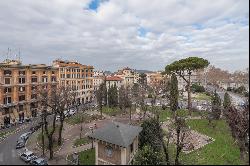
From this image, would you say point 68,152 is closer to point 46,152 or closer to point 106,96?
point 46,152

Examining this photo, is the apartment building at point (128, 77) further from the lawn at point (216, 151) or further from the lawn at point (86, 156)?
the lawn at point (86, 156)

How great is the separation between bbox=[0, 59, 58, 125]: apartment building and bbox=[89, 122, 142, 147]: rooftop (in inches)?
1720

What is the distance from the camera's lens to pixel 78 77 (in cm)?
10169

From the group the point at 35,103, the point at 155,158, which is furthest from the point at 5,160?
the point at 35,103

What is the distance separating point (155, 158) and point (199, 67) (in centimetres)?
4348

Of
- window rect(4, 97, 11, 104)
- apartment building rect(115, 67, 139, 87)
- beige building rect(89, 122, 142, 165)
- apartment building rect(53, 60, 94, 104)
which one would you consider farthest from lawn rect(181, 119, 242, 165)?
apartment building rect(115, 67, 139, 87)

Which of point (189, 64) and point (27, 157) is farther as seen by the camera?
point (189, 64)

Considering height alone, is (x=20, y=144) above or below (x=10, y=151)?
above

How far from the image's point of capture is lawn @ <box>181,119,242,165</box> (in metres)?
34.2

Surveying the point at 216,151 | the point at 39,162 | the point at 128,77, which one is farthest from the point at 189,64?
the point at 128,77

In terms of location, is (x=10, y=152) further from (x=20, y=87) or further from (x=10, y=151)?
(x=20, y=87)

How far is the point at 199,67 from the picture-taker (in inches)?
2731

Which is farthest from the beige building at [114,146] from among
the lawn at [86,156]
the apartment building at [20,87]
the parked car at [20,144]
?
the apartment building at [20,87]

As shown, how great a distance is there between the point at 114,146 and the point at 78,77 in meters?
73.9
